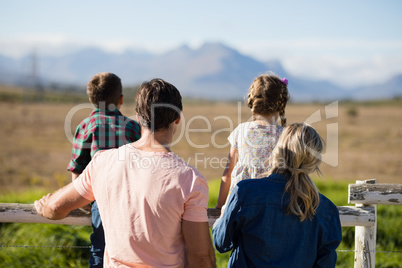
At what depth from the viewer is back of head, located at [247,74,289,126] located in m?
3.11

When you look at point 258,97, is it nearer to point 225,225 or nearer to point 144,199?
point 225,225

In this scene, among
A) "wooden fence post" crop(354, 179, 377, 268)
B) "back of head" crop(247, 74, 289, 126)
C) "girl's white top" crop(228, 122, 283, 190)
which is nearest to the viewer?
"girl's white top" crop(228, 122, 283, 190)

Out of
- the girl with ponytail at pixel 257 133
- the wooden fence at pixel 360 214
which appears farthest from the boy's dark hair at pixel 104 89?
the girl with ponytail at pixel 257 133

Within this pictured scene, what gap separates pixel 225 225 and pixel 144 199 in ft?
1.70

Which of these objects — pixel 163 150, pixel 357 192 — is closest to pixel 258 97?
pixel 357 192

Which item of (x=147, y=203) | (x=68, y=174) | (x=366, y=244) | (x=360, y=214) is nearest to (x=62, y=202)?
(x=147, y=203)

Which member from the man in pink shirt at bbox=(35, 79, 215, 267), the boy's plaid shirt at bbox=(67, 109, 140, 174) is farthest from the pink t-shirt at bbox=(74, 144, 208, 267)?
the boy's plaid shirt at bbox=(67, 109, 140, 174)

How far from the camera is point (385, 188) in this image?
328cm

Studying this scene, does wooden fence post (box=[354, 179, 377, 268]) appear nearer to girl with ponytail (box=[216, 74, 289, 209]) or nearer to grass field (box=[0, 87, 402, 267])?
girl with ponytail (box=[216, 74, 289, 209])

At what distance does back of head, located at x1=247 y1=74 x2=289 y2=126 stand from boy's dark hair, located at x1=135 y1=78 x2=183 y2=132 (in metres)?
1.16

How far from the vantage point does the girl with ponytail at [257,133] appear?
2990 mm

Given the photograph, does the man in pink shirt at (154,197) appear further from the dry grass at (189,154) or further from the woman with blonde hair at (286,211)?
the dry grass at (189,154)

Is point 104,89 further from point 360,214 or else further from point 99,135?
point 360,214

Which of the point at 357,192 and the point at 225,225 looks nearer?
the point at 225,225
